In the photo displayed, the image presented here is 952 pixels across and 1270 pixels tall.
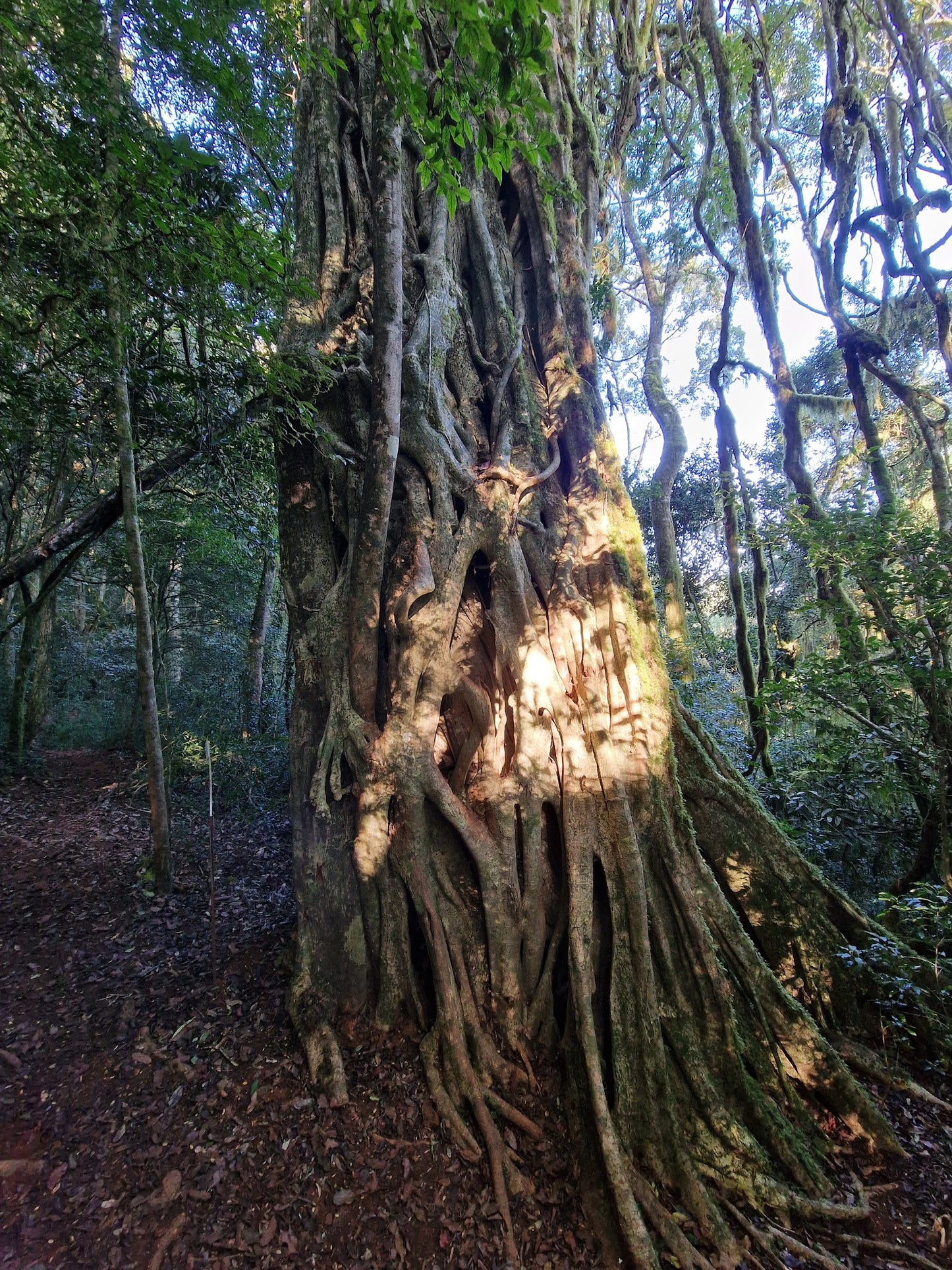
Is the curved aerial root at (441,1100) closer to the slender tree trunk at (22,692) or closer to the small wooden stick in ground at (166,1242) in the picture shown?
the small wooden stick in ground at (166,1242)

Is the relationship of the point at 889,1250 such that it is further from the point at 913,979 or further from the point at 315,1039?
the point at 315,1039

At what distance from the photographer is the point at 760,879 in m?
3.17

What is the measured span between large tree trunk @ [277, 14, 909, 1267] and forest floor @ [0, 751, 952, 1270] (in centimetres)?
A: 16

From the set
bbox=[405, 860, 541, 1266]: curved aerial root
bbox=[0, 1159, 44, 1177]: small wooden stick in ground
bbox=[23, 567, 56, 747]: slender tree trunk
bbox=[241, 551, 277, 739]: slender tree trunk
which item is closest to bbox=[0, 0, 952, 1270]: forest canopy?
bbox=[405, 860, 541, 1266]: curved aerial root

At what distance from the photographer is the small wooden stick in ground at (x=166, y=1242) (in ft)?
6.60

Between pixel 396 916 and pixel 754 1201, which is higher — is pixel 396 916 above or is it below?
above

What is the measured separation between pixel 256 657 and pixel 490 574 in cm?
627

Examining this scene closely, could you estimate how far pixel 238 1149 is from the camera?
2.40 m

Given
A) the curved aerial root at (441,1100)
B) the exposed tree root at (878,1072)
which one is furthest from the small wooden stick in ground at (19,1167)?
the exposed tree root at (878,1072)

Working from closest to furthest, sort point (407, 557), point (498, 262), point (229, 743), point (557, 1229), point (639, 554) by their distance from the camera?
point (557, 1229) < point (407, 557) < point (639, 554) < point (498, 262) < point (229, 743)

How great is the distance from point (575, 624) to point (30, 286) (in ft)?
→ 12.0

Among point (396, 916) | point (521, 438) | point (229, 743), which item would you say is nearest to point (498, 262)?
point (521, 438)

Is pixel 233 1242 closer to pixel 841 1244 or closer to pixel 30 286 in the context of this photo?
pixel 841 1244

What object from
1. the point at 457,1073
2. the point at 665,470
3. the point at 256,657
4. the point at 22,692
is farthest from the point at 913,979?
the point at 22,692
